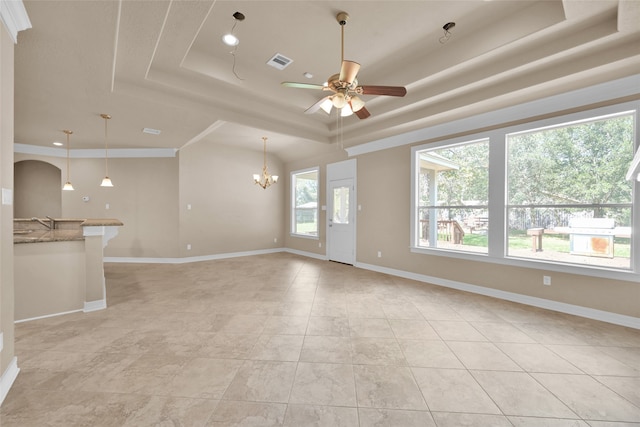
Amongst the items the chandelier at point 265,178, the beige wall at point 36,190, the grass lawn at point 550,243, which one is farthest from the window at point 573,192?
the beige wall at point 36,190

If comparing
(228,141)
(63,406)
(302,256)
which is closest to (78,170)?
(228,141)

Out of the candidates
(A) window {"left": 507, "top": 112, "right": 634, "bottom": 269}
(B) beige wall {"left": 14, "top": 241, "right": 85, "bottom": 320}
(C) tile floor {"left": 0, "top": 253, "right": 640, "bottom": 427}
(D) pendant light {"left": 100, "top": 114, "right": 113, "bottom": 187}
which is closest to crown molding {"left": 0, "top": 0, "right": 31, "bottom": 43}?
(B) beige wall {"left": 14, "top": 241, "right": 85, "bottom": 320}

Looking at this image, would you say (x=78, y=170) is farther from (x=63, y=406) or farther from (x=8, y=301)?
(x=63, y=406)

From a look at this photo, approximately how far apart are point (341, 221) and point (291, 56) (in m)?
3.80

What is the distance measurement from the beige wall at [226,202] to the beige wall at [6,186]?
4326 mm

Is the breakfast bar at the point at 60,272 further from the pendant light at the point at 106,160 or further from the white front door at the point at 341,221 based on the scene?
the white front door at the point at 341,221

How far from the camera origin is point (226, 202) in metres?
6.77

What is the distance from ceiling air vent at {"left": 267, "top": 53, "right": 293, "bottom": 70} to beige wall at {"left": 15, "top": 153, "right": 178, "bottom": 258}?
3.98 meters

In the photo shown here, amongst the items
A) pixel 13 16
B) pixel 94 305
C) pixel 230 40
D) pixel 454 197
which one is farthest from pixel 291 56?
pixel 94 305

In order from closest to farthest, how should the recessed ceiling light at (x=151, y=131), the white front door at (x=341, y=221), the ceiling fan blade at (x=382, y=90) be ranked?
the ceiling fan blade at (x=382, y=90) → the recessed ceiling light at (x=151, y=131) → the white front door at (x=341, y=221)

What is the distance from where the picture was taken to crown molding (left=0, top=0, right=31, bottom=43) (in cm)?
172

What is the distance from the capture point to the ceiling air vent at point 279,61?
126 inches

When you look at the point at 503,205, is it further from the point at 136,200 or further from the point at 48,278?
the point at 136,200

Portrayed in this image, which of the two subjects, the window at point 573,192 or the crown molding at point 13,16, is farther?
the window at point 573,192
